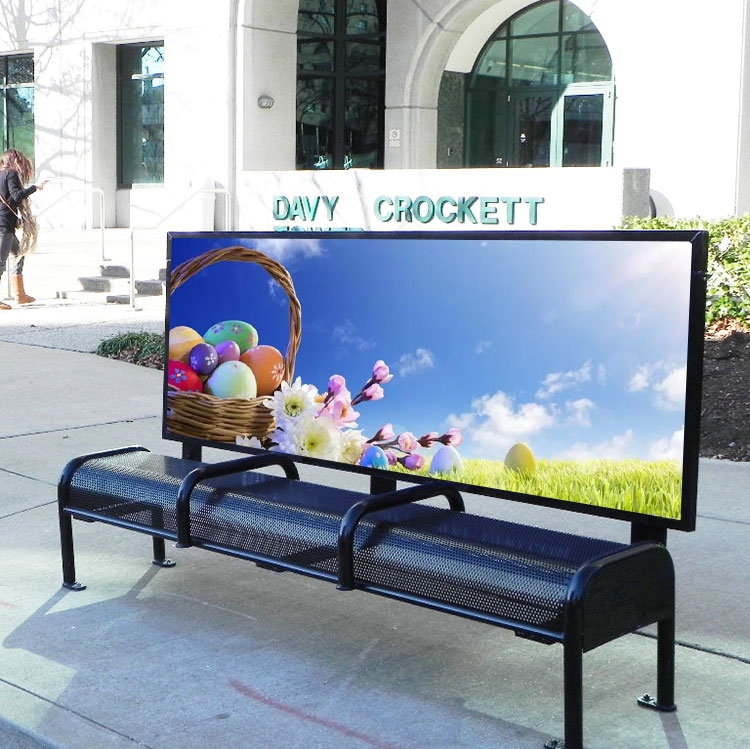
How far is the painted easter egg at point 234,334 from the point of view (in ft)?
16.2

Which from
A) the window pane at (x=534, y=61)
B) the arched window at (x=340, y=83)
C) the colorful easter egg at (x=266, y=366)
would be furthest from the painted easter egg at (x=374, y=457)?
the arched window at (x=340, y=83)

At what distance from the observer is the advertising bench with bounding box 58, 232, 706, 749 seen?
3.67 meters

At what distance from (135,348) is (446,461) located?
25.4 feet

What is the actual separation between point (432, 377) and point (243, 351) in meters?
0.95

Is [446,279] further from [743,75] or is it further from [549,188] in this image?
[743,75]

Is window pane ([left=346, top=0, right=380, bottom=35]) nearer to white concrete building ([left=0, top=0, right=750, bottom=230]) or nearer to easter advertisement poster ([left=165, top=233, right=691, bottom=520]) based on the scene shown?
white concrete building ([left=0, top=0, right=750, bottom=230])

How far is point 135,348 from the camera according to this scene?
1162cm

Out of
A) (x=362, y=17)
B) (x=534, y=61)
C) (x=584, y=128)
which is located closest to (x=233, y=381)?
(x=584, y=128)

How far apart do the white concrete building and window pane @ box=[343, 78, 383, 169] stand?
0.03m

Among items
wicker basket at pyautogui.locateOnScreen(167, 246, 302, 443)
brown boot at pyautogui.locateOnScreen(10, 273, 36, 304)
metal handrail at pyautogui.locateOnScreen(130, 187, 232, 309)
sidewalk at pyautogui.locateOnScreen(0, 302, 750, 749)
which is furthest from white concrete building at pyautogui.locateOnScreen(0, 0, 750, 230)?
sidewalk at pyautogui.locateOnScreen(0, 302, 750, 749)

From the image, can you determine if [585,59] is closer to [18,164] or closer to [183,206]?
[183,206]

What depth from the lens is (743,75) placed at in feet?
53.9

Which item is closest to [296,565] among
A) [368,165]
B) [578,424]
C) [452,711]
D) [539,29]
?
[452,711]

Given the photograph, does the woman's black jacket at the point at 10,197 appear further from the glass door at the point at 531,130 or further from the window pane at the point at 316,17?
the glass door at the point at 531,130
